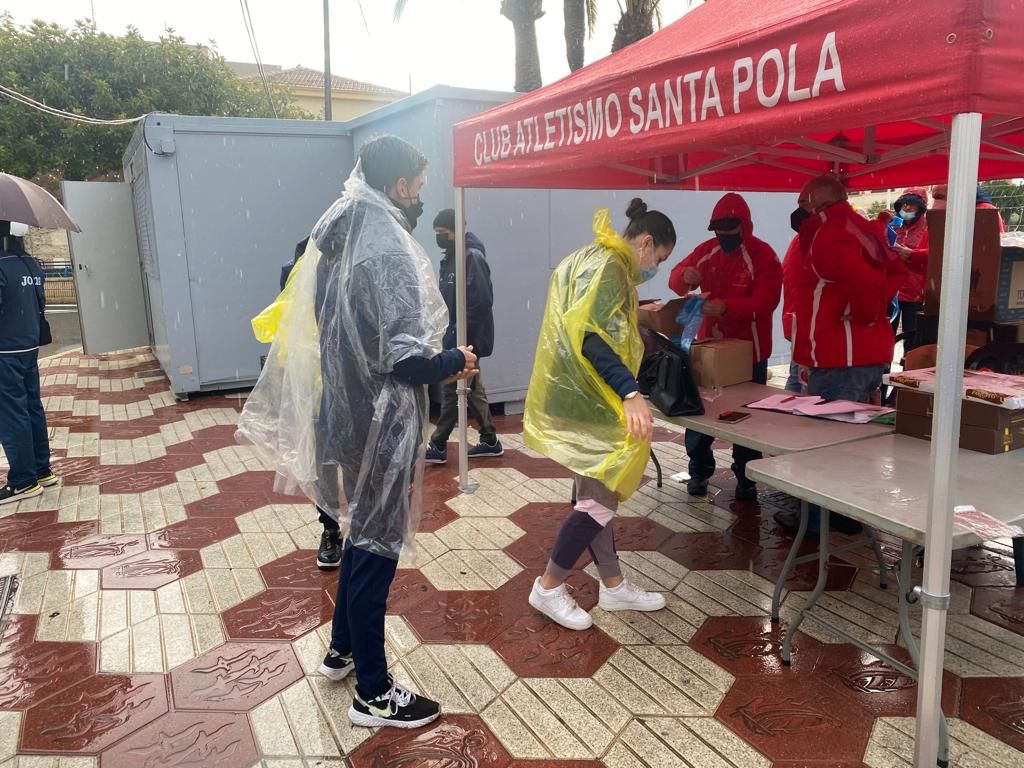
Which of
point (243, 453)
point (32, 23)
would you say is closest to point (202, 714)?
point (243, 453)

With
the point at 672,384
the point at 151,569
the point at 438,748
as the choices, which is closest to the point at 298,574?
the point at 151,569

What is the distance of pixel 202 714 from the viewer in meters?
2.49

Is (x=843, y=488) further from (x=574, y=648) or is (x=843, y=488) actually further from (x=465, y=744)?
(x=465, y=744)

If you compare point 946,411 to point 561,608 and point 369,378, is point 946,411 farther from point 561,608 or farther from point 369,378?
point 561,608

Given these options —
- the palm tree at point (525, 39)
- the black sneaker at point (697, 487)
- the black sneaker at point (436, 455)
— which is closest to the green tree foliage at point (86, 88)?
the palm tree at point (525, 39)

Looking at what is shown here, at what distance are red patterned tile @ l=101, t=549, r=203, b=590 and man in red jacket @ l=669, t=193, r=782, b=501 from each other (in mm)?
2822

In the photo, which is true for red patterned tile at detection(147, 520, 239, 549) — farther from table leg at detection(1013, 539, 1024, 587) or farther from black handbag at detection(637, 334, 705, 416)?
table leg at detection(1013, 539, 1024, 587)

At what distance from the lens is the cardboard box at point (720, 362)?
3.70 meters

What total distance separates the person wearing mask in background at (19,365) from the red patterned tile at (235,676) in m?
2.68

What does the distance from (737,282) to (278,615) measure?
2.92 metres

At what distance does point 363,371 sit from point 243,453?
388 centimetres

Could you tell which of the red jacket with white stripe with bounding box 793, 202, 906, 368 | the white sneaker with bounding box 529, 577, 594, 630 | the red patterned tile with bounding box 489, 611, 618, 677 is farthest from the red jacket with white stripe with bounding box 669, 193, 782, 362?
the red patterned tile with bounding box 489, 611, 618, 677

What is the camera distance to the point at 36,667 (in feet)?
9.21

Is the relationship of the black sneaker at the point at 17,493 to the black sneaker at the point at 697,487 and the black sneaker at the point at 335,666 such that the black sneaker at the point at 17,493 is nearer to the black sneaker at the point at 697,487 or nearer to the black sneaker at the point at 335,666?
the black sneaker at the point at 335,666
